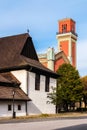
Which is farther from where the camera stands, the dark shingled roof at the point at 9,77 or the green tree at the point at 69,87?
the green tree at the point at 69,87

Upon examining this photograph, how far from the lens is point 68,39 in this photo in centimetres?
10962

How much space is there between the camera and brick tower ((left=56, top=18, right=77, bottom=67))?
4235 inches

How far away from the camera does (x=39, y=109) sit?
4962 cm

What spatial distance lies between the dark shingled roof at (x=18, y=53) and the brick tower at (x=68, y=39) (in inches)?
2072

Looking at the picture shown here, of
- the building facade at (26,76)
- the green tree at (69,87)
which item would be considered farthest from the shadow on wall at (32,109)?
the green tree at (69,87)

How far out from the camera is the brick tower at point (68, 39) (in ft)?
353

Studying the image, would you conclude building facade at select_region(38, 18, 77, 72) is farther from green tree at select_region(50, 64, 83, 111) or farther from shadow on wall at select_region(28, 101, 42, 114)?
shadow on wall at select_region(28, 101, 42, 114)

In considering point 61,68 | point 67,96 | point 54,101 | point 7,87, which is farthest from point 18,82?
point 61,68

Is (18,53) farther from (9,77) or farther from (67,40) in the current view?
(67,40)

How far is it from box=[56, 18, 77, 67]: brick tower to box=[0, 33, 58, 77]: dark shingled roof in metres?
52.6

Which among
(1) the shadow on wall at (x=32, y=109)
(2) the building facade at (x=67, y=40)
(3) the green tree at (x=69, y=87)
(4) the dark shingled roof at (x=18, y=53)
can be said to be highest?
(2) the building facade at (x=67, y=40)

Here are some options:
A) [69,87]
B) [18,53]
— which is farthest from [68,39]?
[18,53]

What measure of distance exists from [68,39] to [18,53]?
199ft

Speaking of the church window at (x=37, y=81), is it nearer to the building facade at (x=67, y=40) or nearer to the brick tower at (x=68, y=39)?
the building facade at (x=67, y=40)
